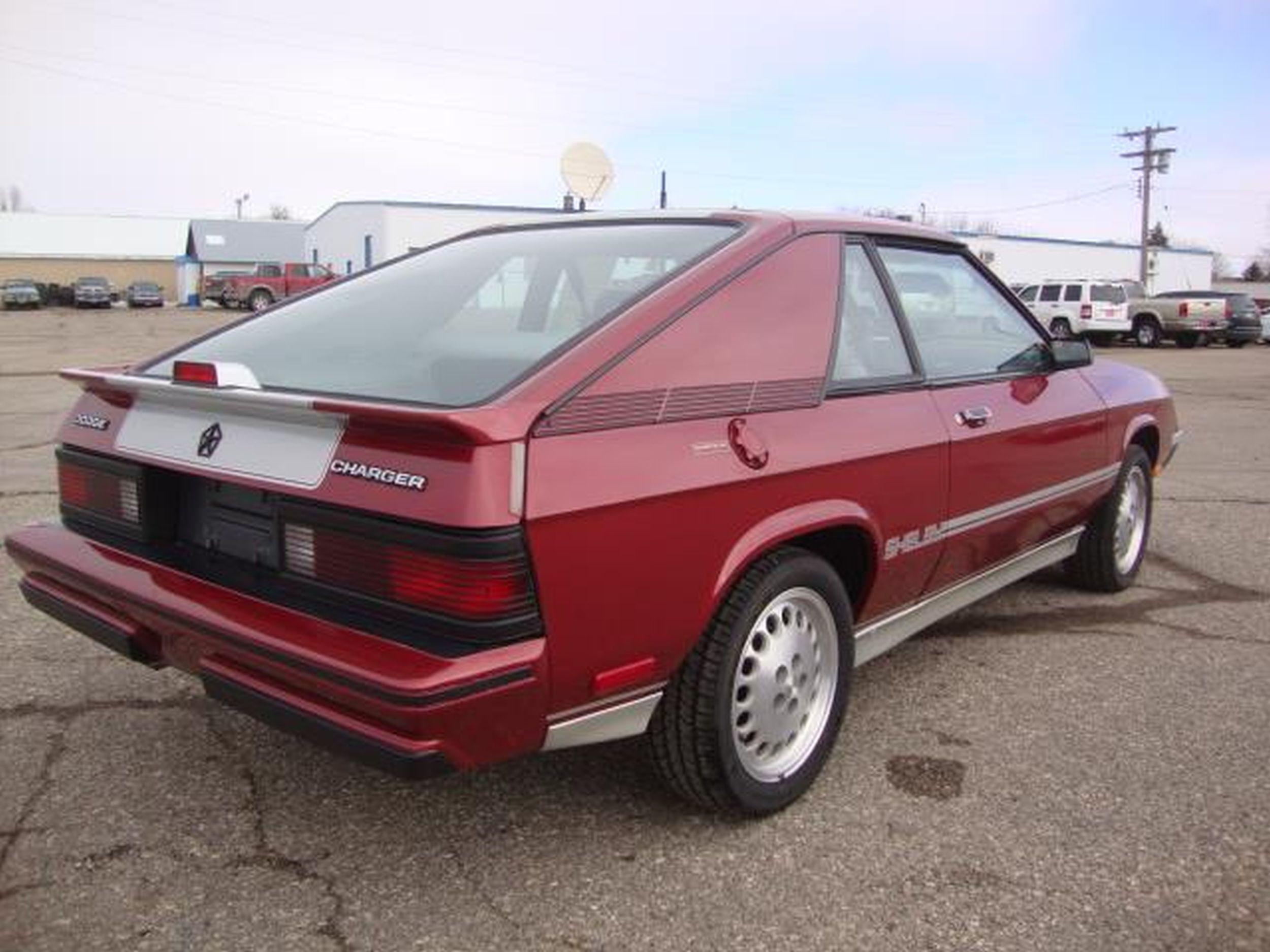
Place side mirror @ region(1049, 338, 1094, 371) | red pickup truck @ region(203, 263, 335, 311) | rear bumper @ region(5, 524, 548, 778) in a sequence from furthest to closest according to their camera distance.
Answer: red pickup truck @ region(203, 263, 335, 311), side mirror @ region(1049, 338, 1094, 371), rear bumper @ region(5, 524, 548, 778)

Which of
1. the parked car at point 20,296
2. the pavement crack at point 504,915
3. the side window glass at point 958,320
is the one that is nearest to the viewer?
the pavement crack at point 504,915

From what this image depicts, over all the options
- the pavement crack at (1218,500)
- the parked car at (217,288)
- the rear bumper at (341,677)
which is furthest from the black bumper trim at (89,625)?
the parked car at (217,288)

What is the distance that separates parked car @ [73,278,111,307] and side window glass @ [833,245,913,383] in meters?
52.2

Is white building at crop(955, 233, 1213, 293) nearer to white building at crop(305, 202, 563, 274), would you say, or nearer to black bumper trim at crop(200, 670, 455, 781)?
white building at crop(305, 202, 563, 274)

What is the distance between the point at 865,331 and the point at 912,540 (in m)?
0.63

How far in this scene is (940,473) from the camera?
320 centimetres

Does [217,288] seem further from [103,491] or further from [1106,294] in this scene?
[103,491]

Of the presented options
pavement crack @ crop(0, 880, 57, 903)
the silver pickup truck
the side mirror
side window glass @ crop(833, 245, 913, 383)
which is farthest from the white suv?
pavement crack @ crop(0, 880, 57, 903)

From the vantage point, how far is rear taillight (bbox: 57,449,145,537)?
2.68 metres

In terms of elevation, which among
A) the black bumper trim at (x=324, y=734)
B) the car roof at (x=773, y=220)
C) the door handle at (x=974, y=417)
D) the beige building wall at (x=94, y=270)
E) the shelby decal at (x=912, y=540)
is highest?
the beige building wall at (x=94, y=270)

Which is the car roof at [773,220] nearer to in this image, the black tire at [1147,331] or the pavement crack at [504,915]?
the pavement crack at [504,915]

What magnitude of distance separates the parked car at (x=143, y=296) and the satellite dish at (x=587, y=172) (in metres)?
47.8

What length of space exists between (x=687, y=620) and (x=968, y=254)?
2.15 m

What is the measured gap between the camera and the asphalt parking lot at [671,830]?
2.29 metres
